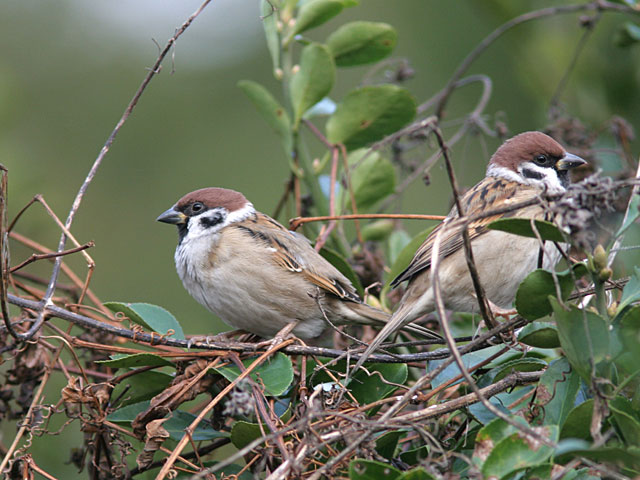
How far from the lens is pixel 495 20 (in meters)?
3.64

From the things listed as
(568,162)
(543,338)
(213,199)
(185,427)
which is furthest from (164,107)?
(543,338)

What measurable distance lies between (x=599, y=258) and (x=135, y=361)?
119cm

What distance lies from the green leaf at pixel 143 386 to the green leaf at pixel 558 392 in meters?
1.02

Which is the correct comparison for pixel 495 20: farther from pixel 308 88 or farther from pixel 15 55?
pixel 15 55

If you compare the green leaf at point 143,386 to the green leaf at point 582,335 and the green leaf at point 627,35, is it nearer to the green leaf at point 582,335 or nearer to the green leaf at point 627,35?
the green leaf at point 582,335

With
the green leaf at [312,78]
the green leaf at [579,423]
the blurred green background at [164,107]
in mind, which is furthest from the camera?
the blurred green background at [164,107]

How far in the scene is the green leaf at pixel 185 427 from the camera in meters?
1.97

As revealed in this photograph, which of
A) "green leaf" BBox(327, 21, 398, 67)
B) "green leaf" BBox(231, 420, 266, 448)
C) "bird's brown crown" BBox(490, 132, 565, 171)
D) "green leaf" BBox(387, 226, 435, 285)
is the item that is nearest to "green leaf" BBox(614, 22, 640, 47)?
"bird's brown crown" BBox(490, 132, 565, 171)

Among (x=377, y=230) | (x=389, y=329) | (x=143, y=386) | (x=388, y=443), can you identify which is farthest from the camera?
(x=377, y=230)

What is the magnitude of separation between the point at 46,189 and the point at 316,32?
3.36m

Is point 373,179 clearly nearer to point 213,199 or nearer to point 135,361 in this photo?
point 213,199

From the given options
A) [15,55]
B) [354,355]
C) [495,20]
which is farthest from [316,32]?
[354,355]

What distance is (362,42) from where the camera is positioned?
287cm

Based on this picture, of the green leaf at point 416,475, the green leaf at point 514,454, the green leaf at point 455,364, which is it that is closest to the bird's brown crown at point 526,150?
the green leaf at point 455,364
